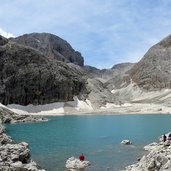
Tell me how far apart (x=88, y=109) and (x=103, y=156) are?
141 m

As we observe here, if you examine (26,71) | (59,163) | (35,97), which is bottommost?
(59,163)

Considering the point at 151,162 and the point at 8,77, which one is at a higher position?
the point at 8,77

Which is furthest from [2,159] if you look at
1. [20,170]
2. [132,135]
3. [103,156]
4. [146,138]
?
[132,135]

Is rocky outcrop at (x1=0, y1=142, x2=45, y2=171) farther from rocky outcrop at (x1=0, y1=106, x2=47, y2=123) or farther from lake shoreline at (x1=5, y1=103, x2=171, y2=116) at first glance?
lake shoreline at (x1=5, y1=103, x2=171, y2=116)

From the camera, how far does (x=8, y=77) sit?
198000 mm

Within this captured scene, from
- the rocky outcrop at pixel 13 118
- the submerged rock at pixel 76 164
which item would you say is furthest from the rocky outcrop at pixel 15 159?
the rocky outcrop at pixel 13 118

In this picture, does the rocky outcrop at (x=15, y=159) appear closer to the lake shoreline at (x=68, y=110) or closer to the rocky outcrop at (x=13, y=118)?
the rocky outcrop at (x=13, y=118)

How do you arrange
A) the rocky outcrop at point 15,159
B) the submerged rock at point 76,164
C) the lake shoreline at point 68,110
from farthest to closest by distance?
1. the lake shoreline at point 68,110
2. the submerged rock at point 76,164
3. the rocky outcrop at point 15,159

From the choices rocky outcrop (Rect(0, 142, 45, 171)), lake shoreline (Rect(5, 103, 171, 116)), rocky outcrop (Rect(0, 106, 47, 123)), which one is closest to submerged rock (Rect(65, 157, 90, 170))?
rocky outcrop (Rect(0, 142, 45, 171))

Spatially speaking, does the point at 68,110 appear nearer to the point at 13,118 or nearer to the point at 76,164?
the point at 13,118

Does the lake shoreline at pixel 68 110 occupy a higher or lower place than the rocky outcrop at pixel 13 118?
higher

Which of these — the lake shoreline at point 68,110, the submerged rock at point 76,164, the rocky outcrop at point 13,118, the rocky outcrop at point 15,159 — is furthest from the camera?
the lake shoreline at point 68,110

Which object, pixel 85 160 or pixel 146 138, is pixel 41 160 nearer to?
pixel 85 160

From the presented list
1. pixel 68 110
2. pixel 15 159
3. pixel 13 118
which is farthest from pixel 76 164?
pixel 68 110
